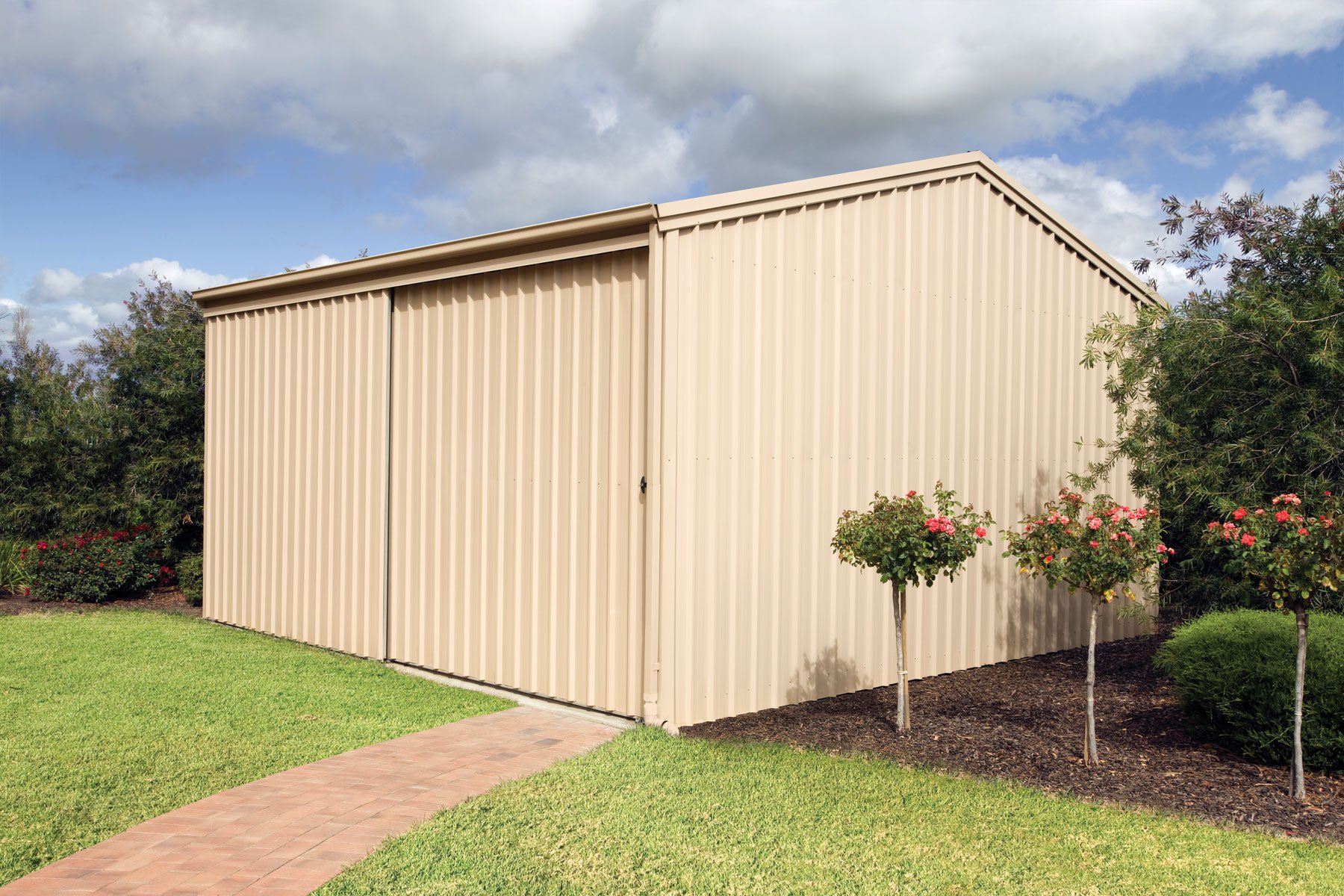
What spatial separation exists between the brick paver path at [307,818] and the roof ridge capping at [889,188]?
10.6 ft

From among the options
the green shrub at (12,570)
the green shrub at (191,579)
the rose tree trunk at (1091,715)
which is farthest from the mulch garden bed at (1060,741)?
the green shrub at (12,570)

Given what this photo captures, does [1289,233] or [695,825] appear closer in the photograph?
[695,825]

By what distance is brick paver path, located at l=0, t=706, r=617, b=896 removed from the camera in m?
4.09

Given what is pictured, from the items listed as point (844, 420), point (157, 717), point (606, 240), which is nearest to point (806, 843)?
point (844, 420)

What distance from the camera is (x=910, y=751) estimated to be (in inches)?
237

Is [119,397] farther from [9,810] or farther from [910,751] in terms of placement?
[910,751]

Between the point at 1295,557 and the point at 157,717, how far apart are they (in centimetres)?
664

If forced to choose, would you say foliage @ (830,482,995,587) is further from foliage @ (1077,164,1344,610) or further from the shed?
foliage @ (1077,164,1344,610)

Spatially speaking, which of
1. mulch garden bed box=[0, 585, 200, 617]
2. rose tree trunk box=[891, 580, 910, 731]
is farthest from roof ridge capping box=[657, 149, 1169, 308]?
mulch garden bed box=[0, 585, 200, 617]

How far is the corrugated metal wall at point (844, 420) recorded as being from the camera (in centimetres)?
634

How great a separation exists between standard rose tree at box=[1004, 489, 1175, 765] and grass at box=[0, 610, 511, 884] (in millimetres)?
3648

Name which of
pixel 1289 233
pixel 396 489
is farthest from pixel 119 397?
pixel 1289 233

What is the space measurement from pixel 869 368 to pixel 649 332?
1.94 m

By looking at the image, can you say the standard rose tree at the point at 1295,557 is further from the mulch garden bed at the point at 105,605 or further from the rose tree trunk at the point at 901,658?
the mulch garden bed at the point at 105,605
